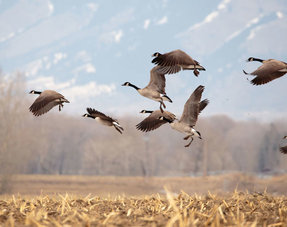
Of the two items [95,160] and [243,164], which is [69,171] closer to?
[95,160]

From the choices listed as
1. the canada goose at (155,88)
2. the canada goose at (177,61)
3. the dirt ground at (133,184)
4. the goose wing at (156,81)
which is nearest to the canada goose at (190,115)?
the canada goose at (177,61)

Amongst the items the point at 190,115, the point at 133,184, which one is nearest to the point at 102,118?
the point at 190,115

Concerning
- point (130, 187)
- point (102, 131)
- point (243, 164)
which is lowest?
point (130, 187)

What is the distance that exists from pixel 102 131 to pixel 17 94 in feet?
160

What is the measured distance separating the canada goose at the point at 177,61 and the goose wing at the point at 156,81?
0.71 meters

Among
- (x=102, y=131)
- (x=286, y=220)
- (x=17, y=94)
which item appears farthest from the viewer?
(x=102, y=131)

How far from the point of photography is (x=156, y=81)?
877 cm

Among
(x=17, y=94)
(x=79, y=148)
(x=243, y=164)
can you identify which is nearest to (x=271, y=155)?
(x=243, y=164)

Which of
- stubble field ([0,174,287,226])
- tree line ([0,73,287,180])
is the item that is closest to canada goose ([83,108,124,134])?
stubble field ([0,174,287,226])

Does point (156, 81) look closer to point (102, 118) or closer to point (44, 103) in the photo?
point (102, 118)

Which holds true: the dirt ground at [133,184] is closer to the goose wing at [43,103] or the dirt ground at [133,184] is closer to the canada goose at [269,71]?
the goose wing at [43,103]

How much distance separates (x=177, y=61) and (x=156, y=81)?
3.62 feet

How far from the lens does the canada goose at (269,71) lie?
7836 mm

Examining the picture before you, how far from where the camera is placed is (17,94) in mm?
29969
